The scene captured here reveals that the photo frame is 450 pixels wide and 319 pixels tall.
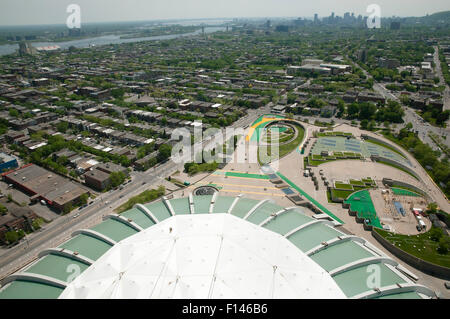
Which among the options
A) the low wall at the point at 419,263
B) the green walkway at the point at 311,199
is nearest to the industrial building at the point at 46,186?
the green walkway at the point at 311,199

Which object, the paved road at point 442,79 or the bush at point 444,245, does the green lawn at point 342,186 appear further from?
the paved road at point 442,79

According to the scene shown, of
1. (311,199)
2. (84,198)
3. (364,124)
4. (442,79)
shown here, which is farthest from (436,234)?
(442,79)

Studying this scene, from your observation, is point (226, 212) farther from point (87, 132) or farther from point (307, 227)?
point (87, 132)

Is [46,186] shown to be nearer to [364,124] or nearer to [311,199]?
[311,199]

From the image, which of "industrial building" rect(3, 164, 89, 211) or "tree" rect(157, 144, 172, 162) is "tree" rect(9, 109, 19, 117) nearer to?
"industrial building" rect(3, 164, 89, 211)

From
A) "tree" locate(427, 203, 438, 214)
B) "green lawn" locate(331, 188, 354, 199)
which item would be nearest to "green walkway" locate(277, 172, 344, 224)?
"green lawn" locate(331, 188, 354, 199)
